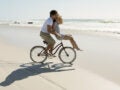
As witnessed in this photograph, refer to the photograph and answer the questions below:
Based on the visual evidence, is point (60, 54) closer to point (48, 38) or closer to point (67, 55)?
point (67, 55)

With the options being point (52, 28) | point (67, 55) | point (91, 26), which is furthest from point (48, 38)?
point (91, 26)

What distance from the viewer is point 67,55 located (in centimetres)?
1117

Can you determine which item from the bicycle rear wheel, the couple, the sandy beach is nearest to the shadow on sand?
the sandy beach

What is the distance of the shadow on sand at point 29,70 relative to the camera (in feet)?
27.6

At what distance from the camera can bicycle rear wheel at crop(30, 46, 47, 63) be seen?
1115 centimetres

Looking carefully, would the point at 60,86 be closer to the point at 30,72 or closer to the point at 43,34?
the point at 30,72

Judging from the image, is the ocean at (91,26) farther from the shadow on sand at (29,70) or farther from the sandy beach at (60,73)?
the shadow on sand at (29,70)

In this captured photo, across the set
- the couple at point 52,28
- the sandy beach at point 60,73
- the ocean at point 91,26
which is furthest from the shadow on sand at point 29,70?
the ocean at point 91,26

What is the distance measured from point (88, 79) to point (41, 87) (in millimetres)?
1589

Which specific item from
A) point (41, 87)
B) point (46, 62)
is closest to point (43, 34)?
point (46, 62)

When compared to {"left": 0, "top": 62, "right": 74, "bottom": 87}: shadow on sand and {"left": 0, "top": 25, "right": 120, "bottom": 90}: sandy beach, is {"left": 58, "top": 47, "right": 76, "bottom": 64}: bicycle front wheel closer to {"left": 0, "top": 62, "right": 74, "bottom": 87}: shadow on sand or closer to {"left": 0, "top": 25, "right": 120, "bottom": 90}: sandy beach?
{"left": 0, "top": 25, "right": 120, "bottom": 90}: sandy beach

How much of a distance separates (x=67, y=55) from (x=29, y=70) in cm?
185

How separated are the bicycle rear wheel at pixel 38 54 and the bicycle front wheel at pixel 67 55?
572 millimetres

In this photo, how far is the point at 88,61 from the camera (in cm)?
1165
